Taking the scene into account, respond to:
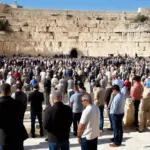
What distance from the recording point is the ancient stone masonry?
4872cm

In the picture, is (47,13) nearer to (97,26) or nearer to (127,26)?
(97,26)

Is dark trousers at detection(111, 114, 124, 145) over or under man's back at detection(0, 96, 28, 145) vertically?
under

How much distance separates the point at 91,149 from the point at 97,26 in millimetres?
47871

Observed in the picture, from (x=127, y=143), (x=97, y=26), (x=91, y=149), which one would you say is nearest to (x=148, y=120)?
(x=127, y=143)

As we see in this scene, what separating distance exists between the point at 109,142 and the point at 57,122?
10.1 feet

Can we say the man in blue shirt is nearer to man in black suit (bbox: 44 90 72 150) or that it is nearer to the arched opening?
man in black suit (bbox: 44 90 72 150)

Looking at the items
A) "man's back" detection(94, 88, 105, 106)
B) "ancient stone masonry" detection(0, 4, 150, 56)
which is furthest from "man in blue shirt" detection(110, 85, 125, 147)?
"ancient stone masonry" detection(0, 4, 150, 56)

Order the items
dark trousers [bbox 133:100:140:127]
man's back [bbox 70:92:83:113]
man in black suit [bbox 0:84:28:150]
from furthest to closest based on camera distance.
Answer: dark trousers [bbox 133:100:140:127] < man's back [bbox 70:92:83:113] < man in black suit [bbox 0:84:28:150]

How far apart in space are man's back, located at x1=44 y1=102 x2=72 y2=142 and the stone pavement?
7.73 ft

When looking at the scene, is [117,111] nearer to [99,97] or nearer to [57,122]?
[99,97]

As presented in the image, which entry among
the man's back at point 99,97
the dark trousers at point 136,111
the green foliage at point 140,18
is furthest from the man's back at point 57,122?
the green foliage at point 140,18

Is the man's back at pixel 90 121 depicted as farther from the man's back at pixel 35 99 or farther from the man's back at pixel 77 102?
the man's back at pixel 35 99

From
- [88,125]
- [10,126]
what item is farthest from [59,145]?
[10,126]

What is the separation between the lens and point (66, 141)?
17.4 feet
